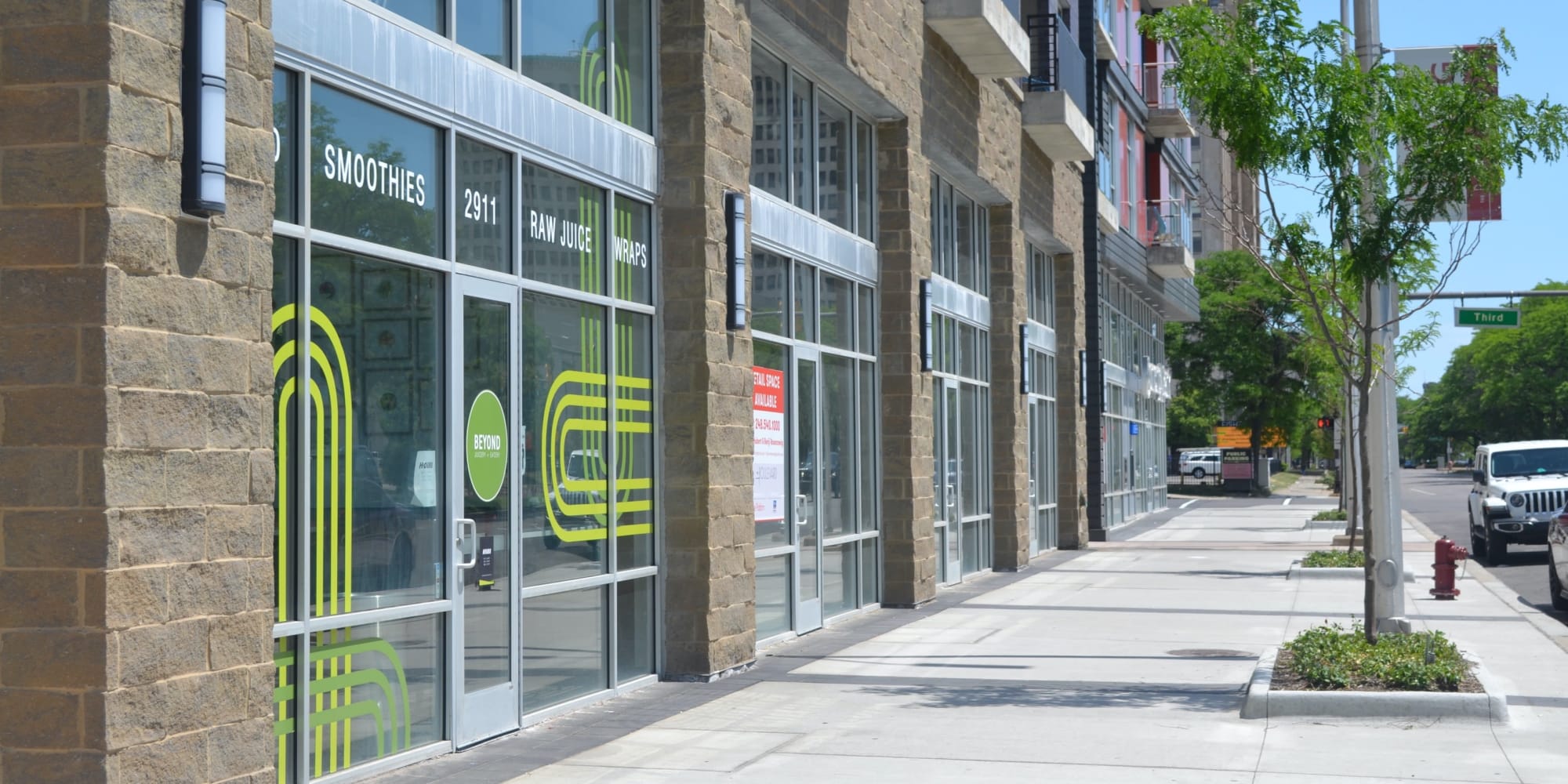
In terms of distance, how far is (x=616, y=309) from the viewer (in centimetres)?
1134

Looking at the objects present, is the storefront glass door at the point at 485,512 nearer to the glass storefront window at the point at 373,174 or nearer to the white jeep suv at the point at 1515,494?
the glass storefront window at the point at 373,174

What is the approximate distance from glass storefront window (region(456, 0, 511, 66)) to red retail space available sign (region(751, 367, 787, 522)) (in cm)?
415

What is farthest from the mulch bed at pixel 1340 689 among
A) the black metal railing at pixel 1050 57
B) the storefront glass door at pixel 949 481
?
the black metal railing at pixel 1050 57

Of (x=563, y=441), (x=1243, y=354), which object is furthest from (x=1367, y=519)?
(x=1243, y=354)

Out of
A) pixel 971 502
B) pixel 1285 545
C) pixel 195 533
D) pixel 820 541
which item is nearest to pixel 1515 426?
pixel 1285 545

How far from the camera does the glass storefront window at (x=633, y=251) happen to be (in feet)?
37.5

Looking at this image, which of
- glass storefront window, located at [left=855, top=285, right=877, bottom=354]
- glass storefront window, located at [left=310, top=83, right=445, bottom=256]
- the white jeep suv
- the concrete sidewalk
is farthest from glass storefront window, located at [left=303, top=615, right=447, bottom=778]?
the white jeep suv

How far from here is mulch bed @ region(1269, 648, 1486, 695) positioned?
33.6 feet

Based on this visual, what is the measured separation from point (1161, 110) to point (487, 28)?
108 feet

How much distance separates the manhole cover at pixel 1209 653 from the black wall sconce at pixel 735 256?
4.64 meters

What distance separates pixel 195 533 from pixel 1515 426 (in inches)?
4847

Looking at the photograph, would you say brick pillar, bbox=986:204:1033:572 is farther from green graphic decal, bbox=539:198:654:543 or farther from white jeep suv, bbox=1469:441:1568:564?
green graphic decal, bbox=539:198:654:543

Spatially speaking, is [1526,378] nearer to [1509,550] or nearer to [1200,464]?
[1200,464]

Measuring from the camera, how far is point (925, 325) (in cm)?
1803
